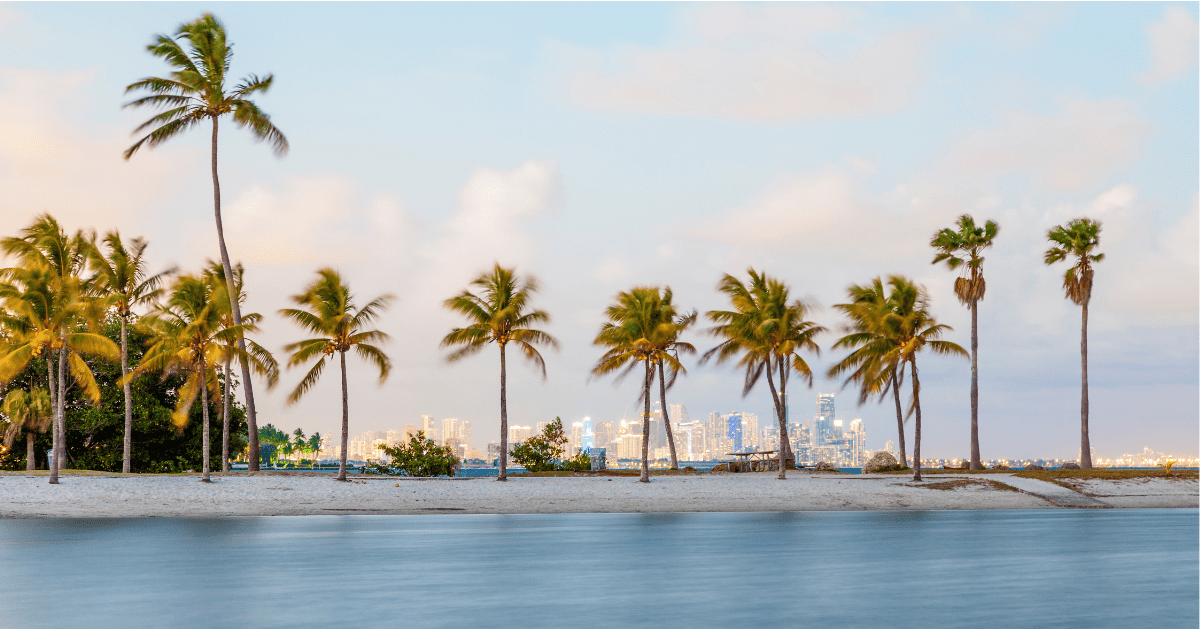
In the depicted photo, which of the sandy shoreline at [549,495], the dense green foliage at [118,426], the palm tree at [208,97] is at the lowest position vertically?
the sandy shoreline at [549,495]

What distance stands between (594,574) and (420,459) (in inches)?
1102

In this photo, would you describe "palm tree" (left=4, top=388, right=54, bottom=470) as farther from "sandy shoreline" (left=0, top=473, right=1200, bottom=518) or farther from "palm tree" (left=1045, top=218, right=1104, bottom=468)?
"palm tree" (left=1045, top=218, right=1104, bottom=468)

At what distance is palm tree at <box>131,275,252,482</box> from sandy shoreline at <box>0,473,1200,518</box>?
284cm

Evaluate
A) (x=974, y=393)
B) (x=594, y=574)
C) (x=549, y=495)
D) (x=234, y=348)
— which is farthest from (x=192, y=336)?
(x=974, y=393)

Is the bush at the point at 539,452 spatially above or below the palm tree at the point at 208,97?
below

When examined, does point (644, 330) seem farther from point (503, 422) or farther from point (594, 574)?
Answer: point (594, 574)

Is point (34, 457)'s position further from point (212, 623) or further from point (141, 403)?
point (212, 623)

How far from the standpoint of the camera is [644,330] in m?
Result: 48.2

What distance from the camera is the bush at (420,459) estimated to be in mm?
49781

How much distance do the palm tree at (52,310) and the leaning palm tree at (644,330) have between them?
2252cm

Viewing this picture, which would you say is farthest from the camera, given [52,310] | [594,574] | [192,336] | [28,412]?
[28,412]

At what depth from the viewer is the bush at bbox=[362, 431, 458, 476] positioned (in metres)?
49.8

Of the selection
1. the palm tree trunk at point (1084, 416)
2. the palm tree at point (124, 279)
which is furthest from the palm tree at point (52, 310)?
the palm tree trunk at point (1084, 416)

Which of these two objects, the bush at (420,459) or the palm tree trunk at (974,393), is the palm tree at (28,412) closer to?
the bush at (420,459)
